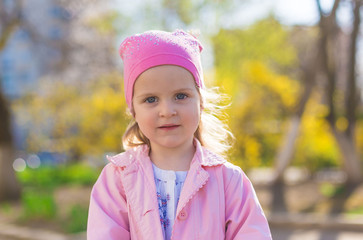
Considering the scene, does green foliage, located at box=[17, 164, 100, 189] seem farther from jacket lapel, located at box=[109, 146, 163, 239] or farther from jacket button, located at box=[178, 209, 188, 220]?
jacket button, located at box=[178, 209, 188, 220]

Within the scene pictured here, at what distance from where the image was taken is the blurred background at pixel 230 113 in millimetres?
6938

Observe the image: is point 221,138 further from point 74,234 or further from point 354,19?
point 354,19

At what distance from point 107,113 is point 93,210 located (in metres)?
9.98

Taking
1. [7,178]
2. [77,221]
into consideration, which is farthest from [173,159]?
[7,178]

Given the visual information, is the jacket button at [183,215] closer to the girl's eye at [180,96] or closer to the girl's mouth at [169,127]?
the girl's mouth at [169,127]

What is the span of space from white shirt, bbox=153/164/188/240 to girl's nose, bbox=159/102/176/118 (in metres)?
0.26

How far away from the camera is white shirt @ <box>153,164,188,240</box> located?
186 centimetres

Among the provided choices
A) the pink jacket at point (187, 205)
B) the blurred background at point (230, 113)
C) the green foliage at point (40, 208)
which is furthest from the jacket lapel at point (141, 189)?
the green foliage at point (40, 208)

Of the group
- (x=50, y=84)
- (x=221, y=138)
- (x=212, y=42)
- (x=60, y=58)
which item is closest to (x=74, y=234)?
(x=221, y=138)

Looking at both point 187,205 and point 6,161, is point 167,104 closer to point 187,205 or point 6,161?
point 187,205

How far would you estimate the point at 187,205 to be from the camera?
5.94 ft

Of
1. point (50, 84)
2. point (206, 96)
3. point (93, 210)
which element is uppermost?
point (50, 84)

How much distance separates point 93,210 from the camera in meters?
1.88

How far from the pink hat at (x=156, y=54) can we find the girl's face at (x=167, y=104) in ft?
Result: 0.07
